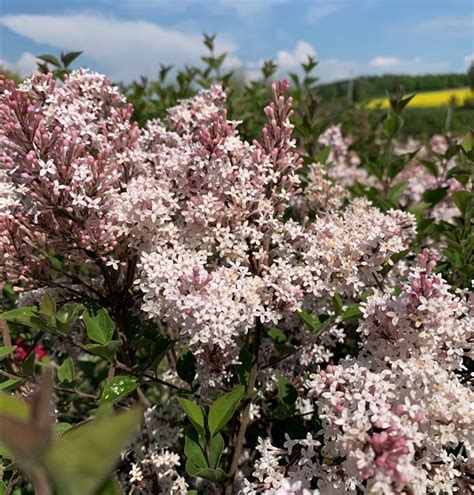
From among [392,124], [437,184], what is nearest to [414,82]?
[437,184]

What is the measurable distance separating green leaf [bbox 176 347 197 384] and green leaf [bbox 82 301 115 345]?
36 centimetres

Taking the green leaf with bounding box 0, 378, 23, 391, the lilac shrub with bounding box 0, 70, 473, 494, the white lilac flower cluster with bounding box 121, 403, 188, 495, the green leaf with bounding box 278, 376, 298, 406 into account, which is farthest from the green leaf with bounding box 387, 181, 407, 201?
the green leaf with bounding box 0, 378, 23, 391

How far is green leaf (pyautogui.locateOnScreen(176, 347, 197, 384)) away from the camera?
2.08 m

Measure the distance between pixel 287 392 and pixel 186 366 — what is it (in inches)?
15.2

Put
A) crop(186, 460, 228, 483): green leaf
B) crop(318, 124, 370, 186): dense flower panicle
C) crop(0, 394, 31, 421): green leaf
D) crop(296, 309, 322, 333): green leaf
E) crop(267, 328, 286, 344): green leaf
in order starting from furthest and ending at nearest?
1. crop(318, 124, 370, 186): dense flower panicle
2. crop(267, 328, 286, 344): green leaf
3. crop(296, 309, 322, 333): green leaf
4. crop(186, 460, 228, 483): green leaf
5. crop(0, 394, 31, 421): green leaf

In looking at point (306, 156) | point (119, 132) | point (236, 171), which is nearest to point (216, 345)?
point (236, 171)

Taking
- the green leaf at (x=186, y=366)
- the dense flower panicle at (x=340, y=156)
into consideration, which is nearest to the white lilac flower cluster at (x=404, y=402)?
the green leaf at (x=186, y=366)

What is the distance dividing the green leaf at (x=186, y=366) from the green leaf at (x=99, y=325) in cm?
36

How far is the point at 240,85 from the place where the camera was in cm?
574

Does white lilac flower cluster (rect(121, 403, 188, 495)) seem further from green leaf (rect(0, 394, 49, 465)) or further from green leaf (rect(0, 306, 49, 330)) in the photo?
green leaf (rect(0, 394, 49, 465))

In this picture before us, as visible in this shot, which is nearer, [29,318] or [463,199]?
[29,318]

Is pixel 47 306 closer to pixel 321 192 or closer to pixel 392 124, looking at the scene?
pixel 321 192

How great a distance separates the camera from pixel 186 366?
2084 millimetres

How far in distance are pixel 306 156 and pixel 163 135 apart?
889 mm
